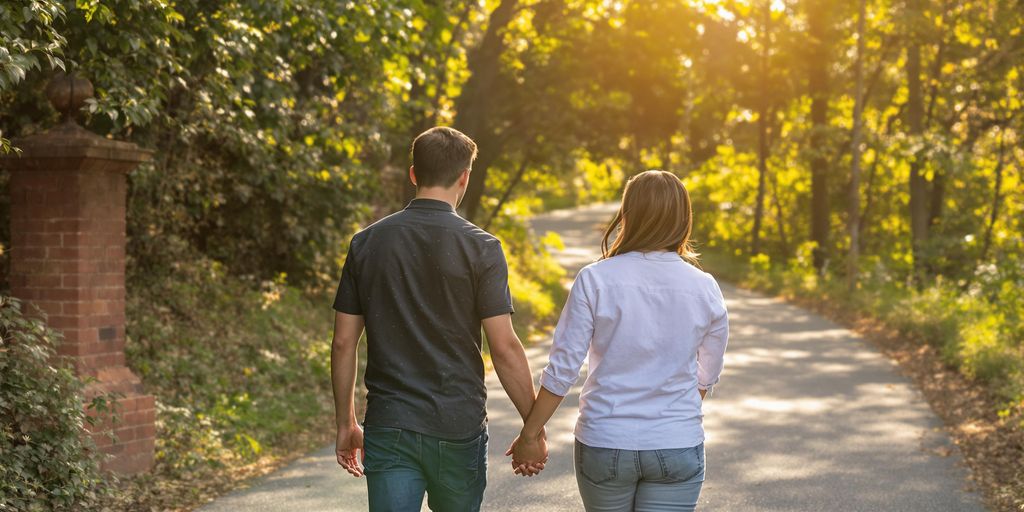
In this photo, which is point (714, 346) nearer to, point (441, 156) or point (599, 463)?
point (599, 463)

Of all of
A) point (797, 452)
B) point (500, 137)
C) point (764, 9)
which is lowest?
point (797, 452)

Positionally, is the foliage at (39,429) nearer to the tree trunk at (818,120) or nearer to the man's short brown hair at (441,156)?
the man's short brown hair at (441,156)

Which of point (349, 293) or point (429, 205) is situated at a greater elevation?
point (429, 205)

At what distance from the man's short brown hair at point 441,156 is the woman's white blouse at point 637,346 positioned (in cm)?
53

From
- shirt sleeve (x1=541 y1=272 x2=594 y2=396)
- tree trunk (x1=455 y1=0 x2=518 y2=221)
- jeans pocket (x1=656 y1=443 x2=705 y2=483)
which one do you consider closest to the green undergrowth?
jeans pocket (x1=656 y1=443 x2=705 y2=483)

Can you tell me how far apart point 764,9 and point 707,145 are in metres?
8.19

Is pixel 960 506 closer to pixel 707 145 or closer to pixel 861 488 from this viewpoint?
pixel 861 488

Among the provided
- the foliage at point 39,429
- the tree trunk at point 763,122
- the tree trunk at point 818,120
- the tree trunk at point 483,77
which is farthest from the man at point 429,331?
the tree trunk at point 763,122

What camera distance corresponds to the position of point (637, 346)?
11.1 feet

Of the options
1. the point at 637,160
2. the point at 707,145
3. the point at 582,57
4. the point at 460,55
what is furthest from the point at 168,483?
the point at 707,145

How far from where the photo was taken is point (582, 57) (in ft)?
75.2

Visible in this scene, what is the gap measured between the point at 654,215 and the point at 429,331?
31.1 inches

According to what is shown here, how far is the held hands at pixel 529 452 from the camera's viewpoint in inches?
140

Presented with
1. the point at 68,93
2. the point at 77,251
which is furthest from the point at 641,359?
the point at 68,93
